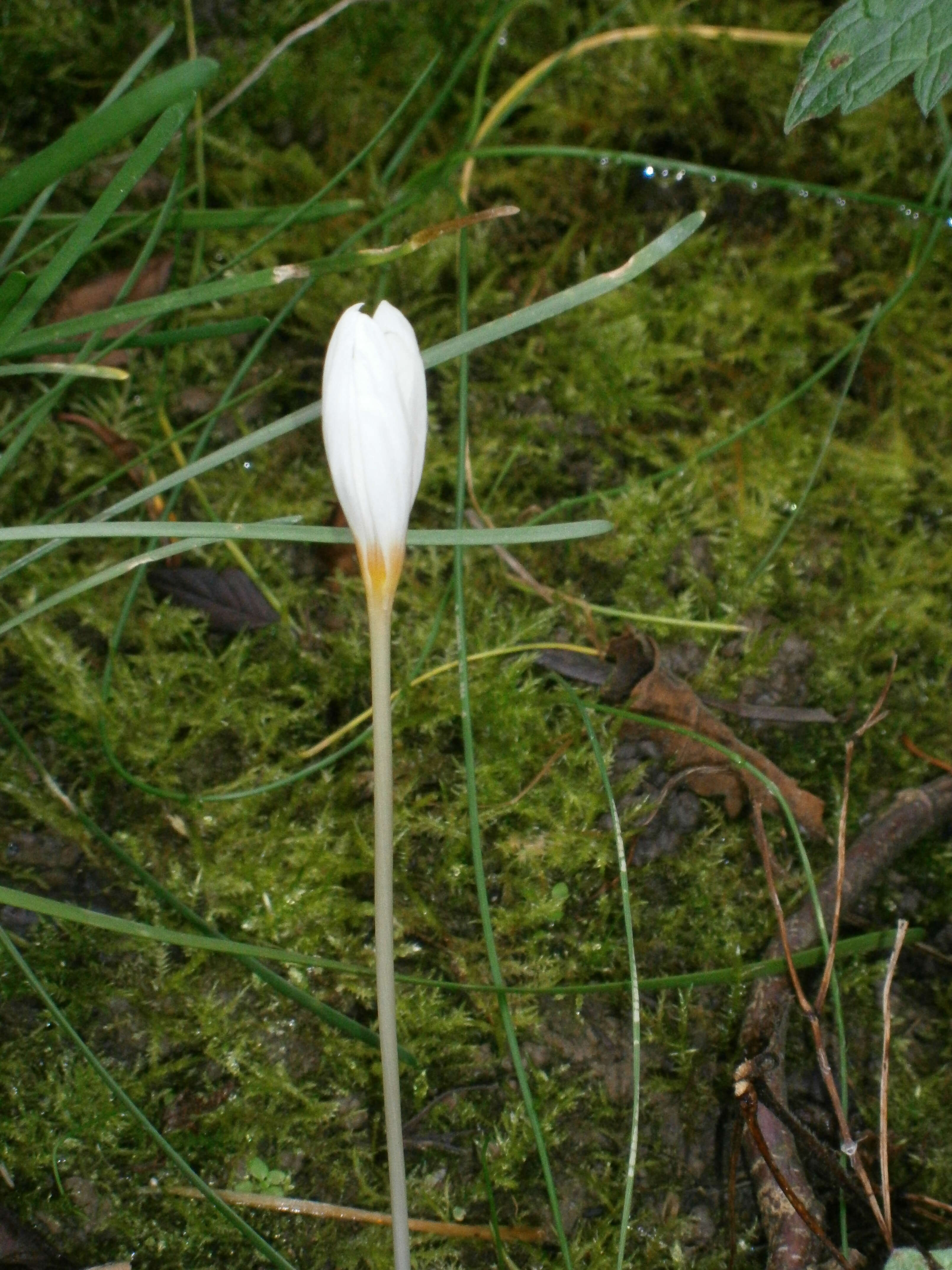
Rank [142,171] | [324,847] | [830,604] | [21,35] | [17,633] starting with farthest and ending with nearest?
[21,35]
[830,604]
[17,633]
[324,847]
[142,171]

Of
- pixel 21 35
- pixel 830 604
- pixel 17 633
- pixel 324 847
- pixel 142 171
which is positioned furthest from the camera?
pixel 21 35

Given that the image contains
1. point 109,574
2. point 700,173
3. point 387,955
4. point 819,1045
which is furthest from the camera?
point 700,173

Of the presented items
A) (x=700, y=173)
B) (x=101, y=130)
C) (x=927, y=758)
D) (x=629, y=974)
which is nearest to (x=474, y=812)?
(x=629, y=974)

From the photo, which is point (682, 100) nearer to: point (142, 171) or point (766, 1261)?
point (142, 171)

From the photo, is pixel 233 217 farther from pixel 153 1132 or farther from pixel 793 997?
pixel 793 997

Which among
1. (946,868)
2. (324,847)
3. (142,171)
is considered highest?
(142,171)

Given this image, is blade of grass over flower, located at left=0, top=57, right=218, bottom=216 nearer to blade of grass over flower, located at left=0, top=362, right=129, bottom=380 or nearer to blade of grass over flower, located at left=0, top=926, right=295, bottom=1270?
blade of grass over flower, located at left=0, top=362, right=129, bottom=380

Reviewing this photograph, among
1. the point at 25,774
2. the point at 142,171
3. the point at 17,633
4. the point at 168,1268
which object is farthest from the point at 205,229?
the point at 168,1268
